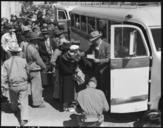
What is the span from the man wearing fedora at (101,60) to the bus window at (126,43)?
505 millimetres

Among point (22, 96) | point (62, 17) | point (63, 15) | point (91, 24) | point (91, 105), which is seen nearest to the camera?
point (91, 105)

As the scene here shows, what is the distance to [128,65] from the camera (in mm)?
6773

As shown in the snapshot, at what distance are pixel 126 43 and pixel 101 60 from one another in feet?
2.59

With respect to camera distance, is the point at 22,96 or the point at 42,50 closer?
the point at 22,96

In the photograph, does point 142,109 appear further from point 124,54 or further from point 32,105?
point 32,105

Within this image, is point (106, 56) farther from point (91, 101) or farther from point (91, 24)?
point (91, 24)

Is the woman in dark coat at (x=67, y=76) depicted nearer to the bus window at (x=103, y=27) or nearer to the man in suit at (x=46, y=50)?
the man in suit at (x=46, y=50)

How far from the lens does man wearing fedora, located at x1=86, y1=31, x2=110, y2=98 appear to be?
24.1 feet

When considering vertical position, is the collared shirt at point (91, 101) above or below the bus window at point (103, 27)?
below

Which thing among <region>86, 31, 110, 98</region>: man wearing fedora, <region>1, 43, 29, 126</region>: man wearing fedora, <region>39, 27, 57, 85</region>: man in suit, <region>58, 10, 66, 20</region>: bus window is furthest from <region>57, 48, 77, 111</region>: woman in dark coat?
<region>58, 10, 66, 20</region>: bus window

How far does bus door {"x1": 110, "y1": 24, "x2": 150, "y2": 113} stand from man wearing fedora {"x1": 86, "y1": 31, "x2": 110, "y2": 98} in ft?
1.44

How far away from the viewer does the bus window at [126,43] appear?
6.74 m

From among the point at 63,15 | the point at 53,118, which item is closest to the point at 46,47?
the point at 53,118

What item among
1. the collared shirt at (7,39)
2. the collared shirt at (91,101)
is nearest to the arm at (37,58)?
the collared shirt at (91,101)
